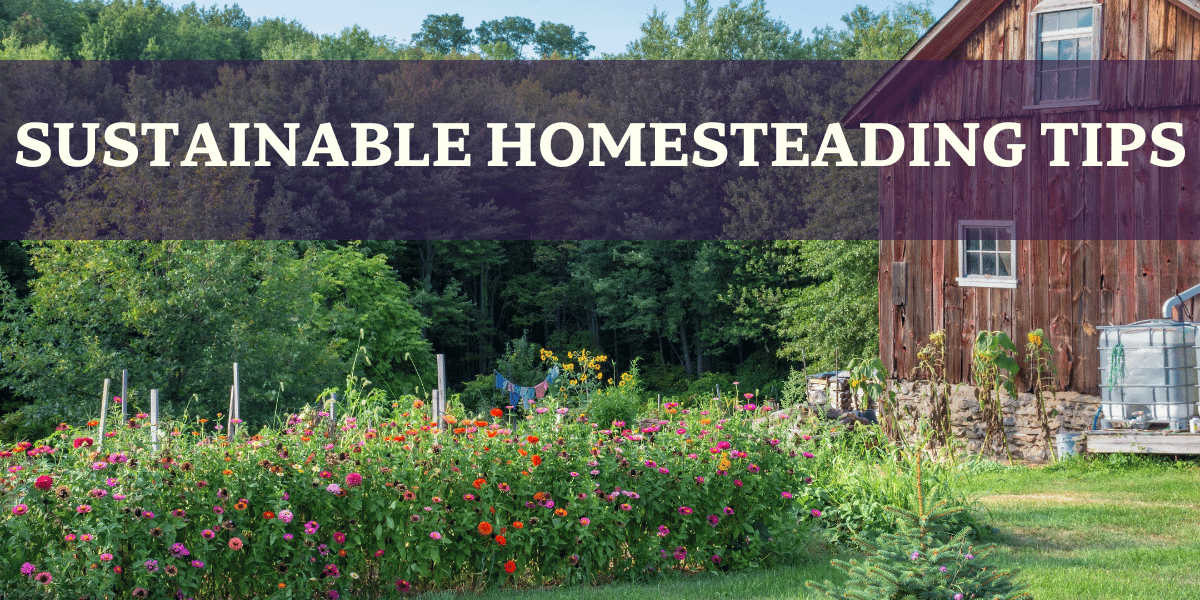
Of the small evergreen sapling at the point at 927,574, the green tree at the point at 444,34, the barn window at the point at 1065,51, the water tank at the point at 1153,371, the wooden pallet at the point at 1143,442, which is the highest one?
the green tree at the point at 444,34

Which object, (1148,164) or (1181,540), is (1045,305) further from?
(1181,540)

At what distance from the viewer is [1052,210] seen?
1420 centimetres

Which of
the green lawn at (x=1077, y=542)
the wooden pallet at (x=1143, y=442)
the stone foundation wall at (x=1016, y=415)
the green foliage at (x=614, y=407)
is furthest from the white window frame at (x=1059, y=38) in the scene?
the green foliage at (x=614, y=407)

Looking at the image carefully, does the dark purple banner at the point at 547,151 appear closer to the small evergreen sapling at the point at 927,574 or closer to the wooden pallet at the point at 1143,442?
the wooden pallet at the point at 1143,442

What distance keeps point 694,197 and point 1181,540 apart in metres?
25.4

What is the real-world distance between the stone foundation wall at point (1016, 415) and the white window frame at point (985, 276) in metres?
1.40

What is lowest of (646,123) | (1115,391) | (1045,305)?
(1115,391)

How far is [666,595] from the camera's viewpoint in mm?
6008

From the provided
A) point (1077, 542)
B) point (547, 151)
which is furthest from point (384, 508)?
point (547, 151)

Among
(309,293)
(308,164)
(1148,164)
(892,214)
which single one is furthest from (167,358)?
(1148,164)

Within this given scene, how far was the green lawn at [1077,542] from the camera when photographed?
19.9ft

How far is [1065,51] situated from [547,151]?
19721mm

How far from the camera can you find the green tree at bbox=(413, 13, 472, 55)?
44.6 m

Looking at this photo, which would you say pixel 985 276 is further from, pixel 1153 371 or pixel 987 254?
pixel 1153 371
